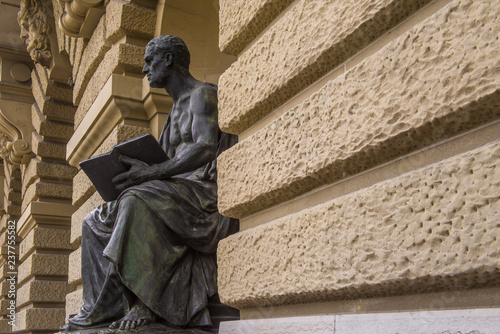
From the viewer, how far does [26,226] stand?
28.6 feet

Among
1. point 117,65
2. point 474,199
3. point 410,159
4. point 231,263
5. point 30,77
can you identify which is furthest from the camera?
point 30,77

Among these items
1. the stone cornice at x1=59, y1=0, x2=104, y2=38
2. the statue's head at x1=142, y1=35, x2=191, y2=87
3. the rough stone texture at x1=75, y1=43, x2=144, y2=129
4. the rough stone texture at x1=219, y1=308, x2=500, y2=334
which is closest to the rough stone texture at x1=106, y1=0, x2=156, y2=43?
the rough stone texture at x1=75, y1=43, x2=144, y2=129

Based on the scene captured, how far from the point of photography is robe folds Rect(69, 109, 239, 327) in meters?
2.80

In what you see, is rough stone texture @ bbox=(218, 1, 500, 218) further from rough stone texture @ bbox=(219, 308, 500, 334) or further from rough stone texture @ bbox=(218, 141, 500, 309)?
rough stone texture @ bbox=(219, 308, 500, 334)

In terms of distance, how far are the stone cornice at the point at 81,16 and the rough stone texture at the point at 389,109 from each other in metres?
3.53

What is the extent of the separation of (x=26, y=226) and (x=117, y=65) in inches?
192

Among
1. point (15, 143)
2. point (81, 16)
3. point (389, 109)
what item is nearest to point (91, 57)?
point (81, 16)

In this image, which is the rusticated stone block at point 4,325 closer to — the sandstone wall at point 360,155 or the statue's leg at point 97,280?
the statue's leg at point 97,280

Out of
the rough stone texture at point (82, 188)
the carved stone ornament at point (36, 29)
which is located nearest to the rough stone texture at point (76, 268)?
the rough stone texture at point (82, 188)

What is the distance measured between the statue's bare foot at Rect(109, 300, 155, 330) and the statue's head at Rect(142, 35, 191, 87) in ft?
4.28

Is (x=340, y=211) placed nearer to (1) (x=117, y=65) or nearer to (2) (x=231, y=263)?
(2) (x=231, y=263)

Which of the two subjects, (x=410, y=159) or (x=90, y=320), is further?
(x=90, y=320)

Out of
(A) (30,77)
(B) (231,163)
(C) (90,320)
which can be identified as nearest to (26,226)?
(A) (30,77)

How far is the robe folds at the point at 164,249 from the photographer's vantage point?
280 centimetres
